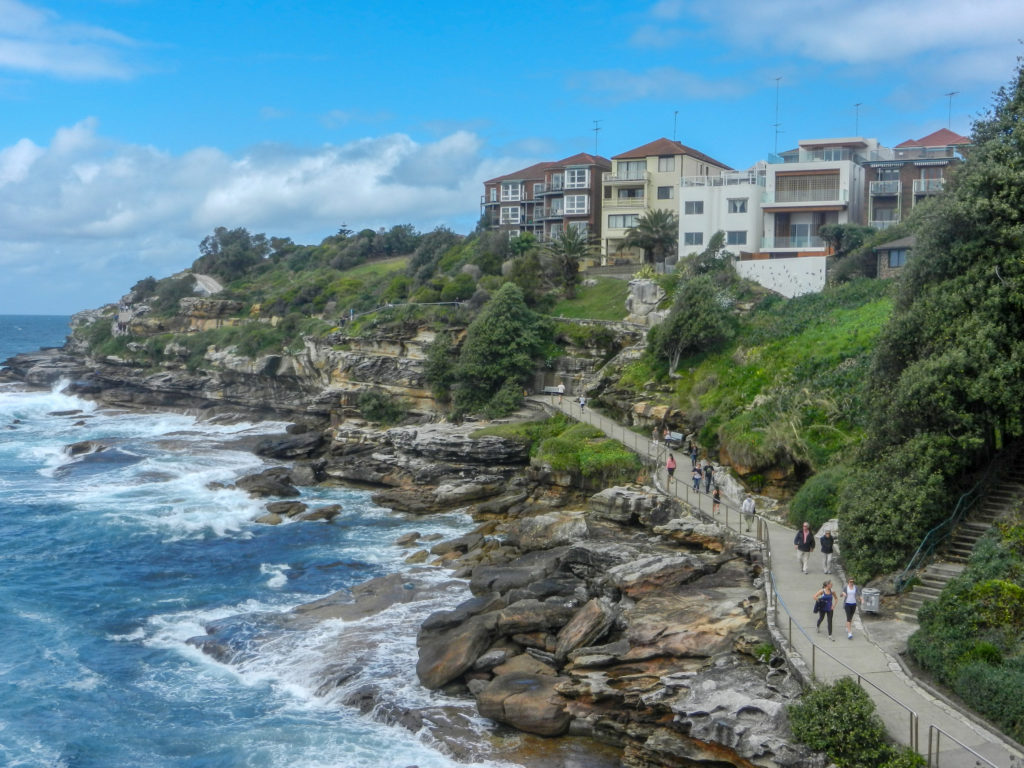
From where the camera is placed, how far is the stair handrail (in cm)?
2077

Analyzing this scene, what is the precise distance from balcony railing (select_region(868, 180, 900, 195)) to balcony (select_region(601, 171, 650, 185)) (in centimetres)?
1456

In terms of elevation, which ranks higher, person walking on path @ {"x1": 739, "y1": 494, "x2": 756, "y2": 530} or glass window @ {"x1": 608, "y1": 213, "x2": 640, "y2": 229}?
glass window @ {"x1": 608, "y1": 213, "x2": 640, "y2": 229}

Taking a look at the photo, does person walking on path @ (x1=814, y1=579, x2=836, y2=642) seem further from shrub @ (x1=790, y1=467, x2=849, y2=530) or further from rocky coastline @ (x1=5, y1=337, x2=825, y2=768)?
shrub @ (x1=790, y1=467, x2=849, y2=530)

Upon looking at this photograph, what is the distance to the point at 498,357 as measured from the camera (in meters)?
47.8

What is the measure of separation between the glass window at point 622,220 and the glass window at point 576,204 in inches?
156

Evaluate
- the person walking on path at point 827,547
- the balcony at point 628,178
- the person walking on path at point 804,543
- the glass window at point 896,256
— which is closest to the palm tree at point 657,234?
the balcony at point 628,178

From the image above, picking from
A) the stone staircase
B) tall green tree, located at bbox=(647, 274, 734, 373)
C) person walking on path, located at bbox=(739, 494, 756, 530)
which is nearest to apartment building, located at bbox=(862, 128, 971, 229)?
tall green tree, located at bbox=(647, 274, 734, 373)

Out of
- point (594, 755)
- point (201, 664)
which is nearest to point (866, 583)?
point (594, 755)

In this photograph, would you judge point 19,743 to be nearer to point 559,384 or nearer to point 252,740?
point 252,740

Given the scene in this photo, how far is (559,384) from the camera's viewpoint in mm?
48656

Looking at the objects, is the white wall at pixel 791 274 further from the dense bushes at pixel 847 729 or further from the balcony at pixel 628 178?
the dense bushes at pixel 847 729

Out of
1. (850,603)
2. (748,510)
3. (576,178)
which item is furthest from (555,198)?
(850,603)

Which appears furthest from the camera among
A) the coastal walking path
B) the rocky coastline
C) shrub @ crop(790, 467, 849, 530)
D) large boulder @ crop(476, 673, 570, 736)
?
shrub @ crop(790, 467, 849, 530)

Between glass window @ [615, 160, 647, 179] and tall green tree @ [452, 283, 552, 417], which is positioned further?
glass window @ [615, 160, 647, 179]
